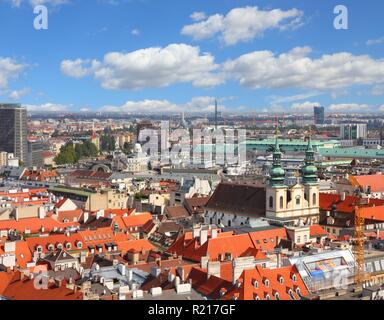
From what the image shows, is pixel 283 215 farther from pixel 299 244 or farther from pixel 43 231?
pixel 43 231

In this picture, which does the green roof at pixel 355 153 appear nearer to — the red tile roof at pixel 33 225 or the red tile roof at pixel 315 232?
the red tile roof at pixel 315 232

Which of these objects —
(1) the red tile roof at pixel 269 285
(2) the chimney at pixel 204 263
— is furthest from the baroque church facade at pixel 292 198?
(1) the red tile roof at pixel 269 285

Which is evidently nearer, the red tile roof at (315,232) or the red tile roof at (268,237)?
the red tile roof at (268,237)

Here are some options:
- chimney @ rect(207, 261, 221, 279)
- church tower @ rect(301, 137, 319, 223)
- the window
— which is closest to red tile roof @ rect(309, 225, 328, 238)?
church tower @ rect(301, 137, 319, 223)

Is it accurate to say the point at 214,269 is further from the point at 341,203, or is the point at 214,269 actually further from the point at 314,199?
the point at 341,203

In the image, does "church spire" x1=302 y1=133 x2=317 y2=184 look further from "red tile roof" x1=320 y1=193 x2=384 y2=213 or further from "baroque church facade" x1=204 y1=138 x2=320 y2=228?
"red tile roof" x1=320 y1=193 x2=384 y2=213

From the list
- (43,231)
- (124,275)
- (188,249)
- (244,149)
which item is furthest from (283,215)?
(244,149)
